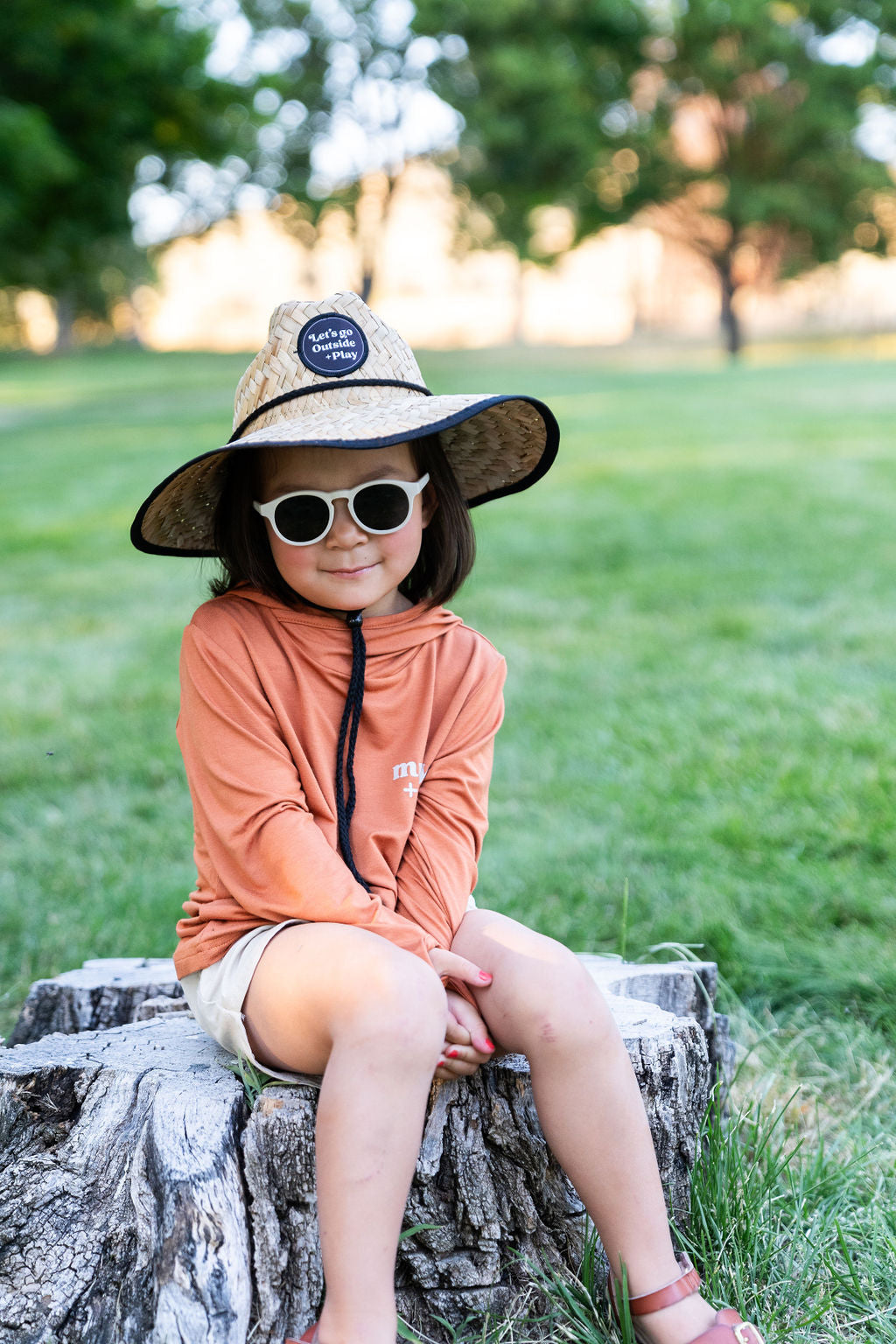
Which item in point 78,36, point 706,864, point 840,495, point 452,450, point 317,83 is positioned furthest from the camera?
point 317,83

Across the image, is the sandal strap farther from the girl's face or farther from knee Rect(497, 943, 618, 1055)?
the girl's face

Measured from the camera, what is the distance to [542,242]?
29.9m

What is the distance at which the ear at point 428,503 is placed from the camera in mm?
2428

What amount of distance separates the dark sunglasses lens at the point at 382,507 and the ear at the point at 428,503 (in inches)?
10.3

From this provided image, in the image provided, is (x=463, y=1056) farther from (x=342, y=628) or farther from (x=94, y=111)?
(x=94, y=111)

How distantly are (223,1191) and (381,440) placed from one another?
3.75ft

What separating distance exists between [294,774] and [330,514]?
431 mm

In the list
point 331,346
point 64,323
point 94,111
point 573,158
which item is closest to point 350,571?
point 331,346

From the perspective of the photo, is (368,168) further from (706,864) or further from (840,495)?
(706,864)

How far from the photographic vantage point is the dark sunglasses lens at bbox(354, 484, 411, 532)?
2135 mm

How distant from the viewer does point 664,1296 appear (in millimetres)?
1907

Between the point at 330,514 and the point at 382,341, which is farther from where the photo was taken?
the point at 382,341

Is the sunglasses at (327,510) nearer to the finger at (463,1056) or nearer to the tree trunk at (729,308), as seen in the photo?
the finger at (463,1056)

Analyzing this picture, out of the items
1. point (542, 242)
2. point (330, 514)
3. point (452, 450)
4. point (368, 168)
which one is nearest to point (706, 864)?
point (452, 450)
